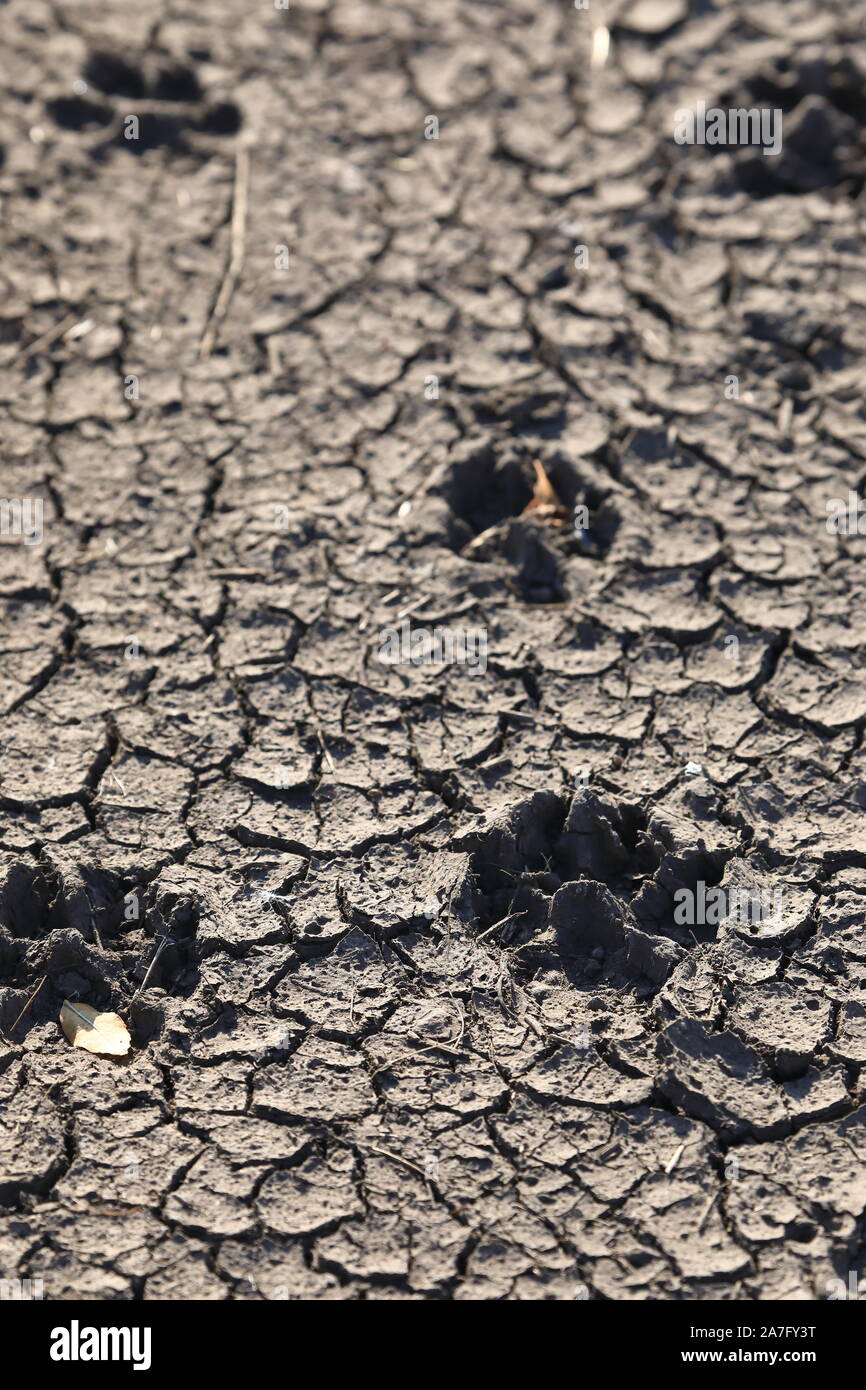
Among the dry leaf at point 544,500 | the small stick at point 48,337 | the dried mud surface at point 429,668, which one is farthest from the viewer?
the small stick at point 48,337

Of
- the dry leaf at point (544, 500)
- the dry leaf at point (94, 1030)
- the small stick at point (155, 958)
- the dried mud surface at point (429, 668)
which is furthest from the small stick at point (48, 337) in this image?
the dry leaf at point (94, 1030)

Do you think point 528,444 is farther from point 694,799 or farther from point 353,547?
point 694,799

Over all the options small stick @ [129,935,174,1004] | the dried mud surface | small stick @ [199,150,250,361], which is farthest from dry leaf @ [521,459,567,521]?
small stick @ [129,935,174,1004]

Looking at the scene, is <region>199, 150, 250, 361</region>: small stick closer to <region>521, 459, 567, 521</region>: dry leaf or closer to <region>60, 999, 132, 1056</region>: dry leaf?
<region>521, 459, 567, 521</region>: dry leaf

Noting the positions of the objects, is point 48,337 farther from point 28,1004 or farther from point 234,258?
point 28,1004

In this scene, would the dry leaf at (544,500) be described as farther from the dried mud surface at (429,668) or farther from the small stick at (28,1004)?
the small stick at (28,1004)
